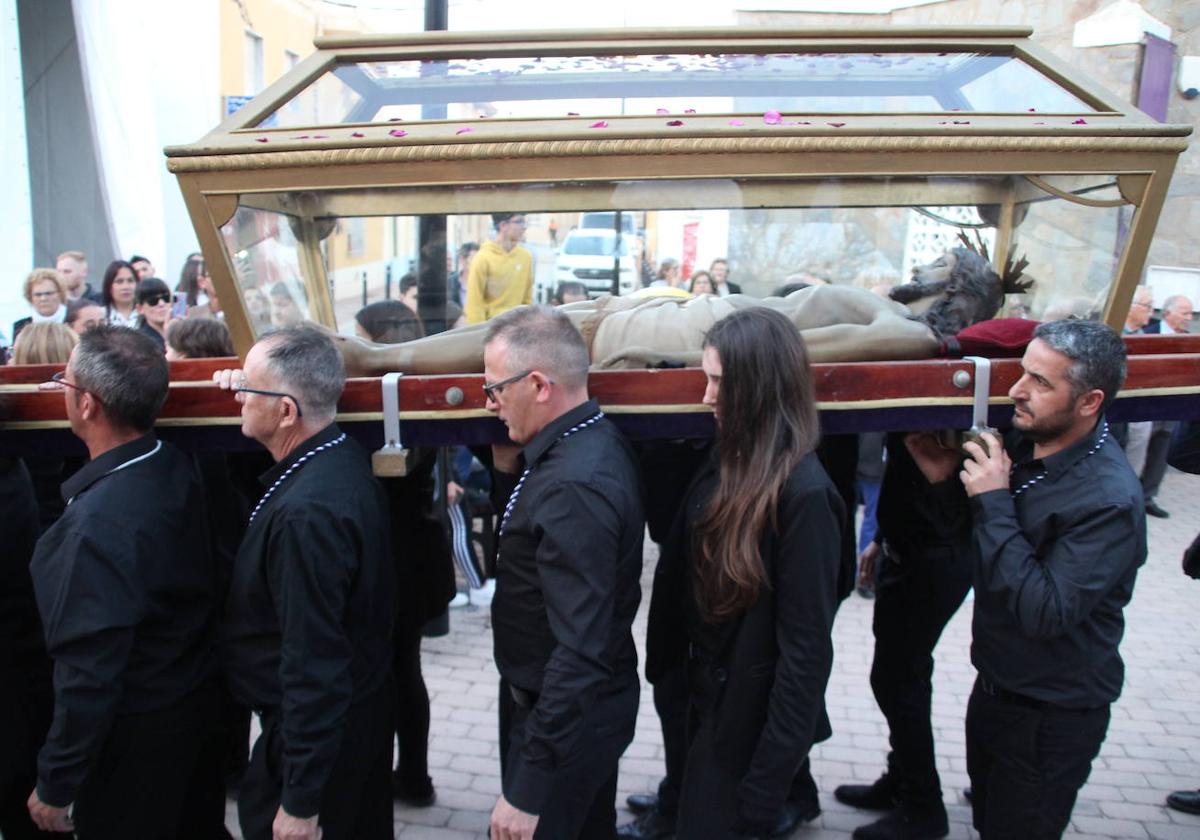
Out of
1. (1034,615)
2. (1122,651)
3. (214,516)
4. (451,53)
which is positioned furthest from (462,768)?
(1122,651)

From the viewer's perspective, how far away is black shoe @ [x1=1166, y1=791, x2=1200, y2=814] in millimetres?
3455

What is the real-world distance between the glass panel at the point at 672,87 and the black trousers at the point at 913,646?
135 cm

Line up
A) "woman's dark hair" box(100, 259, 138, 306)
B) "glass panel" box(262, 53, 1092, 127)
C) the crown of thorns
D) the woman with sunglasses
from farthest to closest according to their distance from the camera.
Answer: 1. "woman's dark hair" box(100, 259, 138, 306)
2. the woman with sunglasses
3. the crown of thorns
4. "glass panel" box(262, 53, 1092, 127)

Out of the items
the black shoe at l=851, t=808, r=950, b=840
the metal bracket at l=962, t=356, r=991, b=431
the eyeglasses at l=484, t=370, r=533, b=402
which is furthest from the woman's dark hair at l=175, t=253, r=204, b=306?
the metal bracket at l=962, t=356, r=991, b=431

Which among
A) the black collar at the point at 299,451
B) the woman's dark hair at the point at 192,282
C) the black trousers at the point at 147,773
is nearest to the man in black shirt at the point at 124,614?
the black trousers at the point at 147,773

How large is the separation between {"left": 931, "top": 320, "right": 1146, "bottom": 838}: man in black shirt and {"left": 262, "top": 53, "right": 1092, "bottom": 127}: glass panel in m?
0.89

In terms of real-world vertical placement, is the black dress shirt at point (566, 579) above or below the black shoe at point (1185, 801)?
above

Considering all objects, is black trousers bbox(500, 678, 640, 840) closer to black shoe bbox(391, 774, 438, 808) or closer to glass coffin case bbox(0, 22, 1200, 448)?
glass coffin case bbox(0, 22, 1200, 448)

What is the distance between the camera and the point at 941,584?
290cm

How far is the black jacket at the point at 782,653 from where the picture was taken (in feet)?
7.04

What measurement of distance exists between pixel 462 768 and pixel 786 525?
2.16 metres

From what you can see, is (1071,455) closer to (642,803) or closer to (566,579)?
(566,579)

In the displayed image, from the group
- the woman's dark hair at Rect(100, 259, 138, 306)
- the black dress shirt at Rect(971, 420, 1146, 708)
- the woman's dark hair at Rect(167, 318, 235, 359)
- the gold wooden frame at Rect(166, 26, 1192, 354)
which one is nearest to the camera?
the black dress shirt at Rect(971, 420, 1146, 708)

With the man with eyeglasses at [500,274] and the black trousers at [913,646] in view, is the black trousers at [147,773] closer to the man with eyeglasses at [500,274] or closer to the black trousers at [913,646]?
the man with eyeglasses at [500,274]
